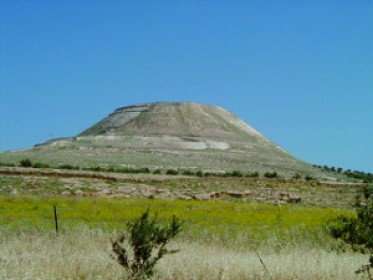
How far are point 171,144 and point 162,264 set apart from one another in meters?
82.1

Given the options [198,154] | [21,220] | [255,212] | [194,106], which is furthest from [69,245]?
[194,106]

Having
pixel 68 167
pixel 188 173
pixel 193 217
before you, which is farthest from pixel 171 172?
pixel 193 217

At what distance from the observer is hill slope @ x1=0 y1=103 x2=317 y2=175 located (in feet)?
239

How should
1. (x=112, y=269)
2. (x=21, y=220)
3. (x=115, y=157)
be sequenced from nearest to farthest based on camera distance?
(x=112, y=269)
(x=21, y=220)
(x=115, y=157)

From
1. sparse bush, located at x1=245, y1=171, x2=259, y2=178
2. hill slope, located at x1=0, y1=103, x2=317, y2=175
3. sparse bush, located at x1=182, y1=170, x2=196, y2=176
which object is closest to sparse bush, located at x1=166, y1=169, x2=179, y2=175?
sparse bush, located at x1=182, y1=170, x2=196, y2=176

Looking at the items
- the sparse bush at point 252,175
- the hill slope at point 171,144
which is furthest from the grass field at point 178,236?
the hill slope at point 171,144

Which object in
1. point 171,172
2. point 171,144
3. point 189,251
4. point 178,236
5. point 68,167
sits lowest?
point 178,236

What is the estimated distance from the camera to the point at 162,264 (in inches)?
425

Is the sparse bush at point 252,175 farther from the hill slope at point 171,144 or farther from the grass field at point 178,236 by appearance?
the grass field at point 178,236

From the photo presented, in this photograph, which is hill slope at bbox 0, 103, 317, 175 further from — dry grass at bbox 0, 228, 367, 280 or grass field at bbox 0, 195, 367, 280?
dry grass at bbox 0, 228, 367, 280

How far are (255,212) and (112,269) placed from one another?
18.5 m

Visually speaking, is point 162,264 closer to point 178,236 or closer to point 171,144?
point 178,236

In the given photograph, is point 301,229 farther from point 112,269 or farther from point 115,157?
point 115,157

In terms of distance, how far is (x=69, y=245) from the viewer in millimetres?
12391
